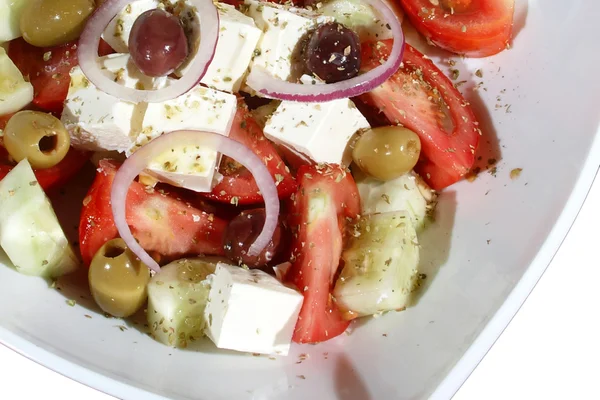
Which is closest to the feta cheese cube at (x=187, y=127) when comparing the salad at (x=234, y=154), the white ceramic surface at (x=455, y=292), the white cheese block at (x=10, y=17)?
the salad at (x=234, y=154)

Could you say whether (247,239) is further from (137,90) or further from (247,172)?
(137,90)

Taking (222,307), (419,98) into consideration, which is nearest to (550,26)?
(419,98)

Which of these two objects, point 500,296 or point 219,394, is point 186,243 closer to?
point 219,394

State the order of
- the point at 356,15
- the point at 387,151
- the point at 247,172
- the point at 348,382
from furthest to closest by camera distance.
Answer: the point at 356,15
the point at 247,172
the point at 387,151
the point at 348,382

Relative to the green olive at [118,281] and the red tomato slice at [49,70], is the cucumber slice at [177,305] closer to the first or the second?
the green olive at [118,281]

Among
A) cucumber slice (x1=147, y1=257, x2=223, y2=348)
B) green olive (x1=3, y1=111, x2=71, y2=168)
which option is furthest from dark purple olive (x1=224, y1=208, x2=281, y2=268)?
green olive (x1=3, y1=111, x2=71, y2=168)

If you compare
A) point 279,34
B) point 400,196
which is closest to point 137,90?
point 279,34
